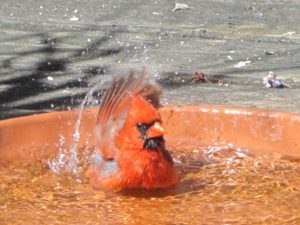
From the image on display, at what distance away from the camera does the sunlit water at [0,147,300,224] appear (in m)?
2.86

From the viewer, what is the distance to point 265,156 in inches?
137

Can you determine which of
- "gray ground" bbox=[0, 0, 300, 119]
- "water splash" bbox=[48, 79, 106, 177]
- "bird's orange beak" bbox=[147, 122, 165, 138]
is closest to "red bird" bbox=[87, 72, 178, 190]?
"bird's orange beak" bbox=[147, 122, 165, 138]

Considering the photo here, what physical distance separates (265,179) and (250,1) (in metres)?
4.90

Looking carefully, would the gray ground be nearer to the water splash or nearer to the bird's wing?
the water splash

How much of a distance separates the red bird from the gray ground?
6.30 feet


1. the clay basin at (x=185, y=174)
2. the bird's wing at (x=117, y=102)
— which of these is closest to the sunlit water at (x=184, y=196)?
the clay basin at (x=185, y=174)

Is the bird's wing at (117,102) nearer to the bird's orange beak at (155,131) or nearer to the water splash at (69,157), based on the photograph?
the bird's orange beak at (155,131)

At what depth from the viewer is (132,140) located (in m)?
2.97

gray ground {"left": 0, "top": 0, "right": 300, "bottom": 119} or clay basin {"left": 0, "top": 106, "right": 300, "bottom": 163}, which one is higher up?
clay basin {"left": 0, "top": 106, "right": 300, "bottom": 163}

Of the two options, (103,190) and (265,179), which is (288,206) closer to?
(265,179)

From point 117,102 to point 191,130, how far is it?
0.56 metres

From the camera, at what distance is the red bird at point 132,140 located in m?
2.96

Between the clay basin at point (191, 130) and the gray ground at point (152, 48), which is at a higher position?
the clay basin at point (191, 130)

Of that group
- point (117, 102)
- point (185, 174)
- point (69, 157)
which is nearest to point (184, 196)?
point (185, 174)
